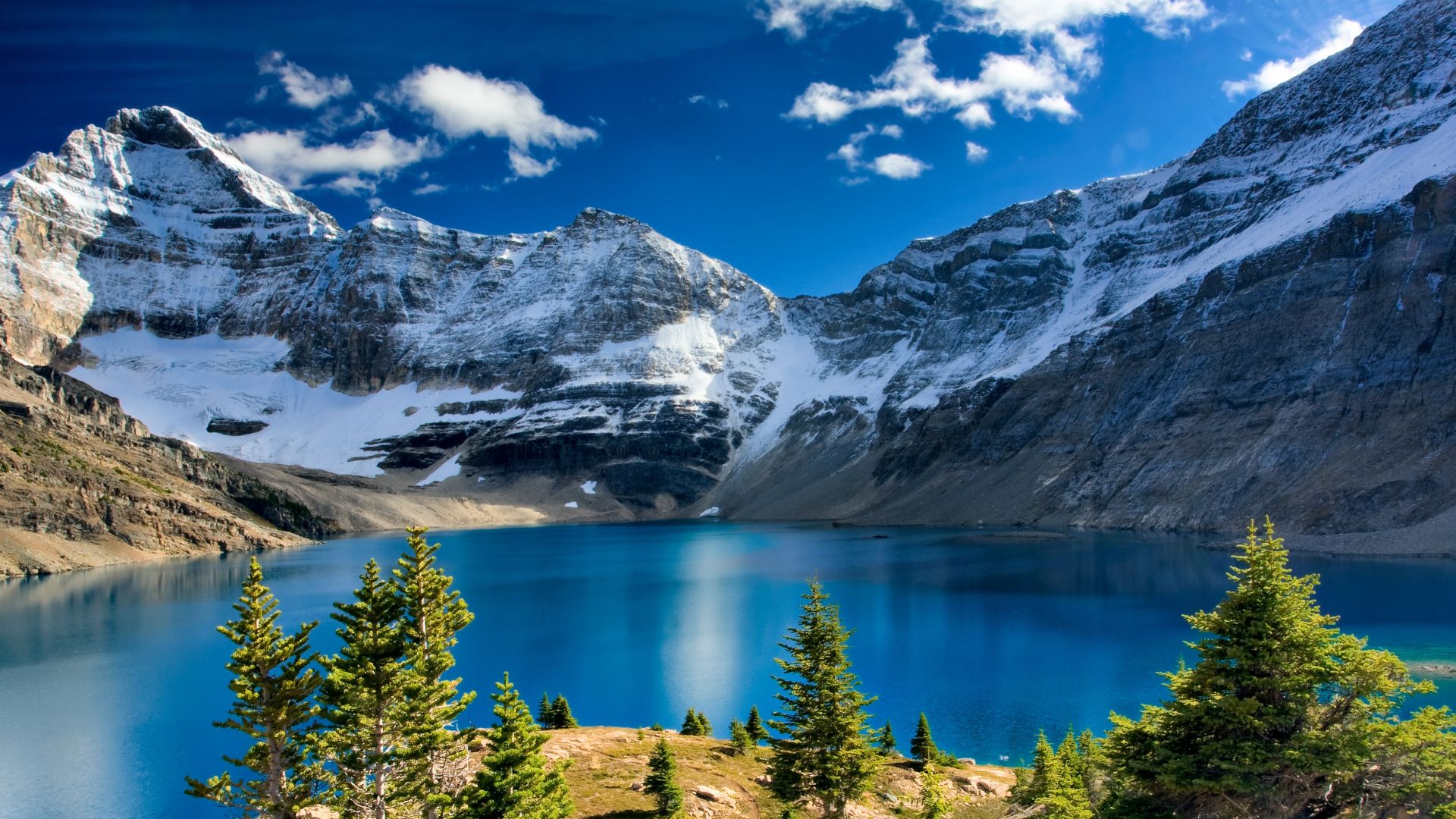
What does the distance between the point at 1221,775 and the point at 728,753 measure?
56.9 ft

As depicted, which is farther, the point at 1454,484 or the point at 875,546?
the point at 875,546

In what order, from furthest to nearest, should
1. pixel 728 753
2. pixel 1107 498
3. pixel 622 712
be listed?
pixel 1107 498
pixel 622 712
pixel 728 753

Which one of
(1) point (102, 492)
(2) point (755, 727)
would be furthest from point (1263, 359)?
(1) point (102, 492)

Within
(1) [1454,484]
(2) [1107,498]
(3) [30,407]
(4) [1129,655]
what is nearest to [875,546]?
(2) [1107,498]

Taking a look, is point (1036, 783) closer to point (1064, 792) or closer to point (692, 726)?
point (1064, 792)

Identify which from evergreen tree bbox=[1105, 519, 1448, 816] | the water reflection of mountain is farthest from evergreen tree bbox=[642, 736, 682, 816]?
the water reflection of mountain

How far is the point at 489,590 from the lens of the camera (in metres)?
89.2

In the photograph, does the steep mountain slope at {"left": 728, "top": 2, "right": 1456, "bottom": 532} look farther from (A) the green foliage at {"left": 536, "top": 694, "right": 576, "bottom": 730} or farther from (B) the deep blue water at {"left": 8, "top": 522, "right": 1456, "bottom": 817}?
(A) the green foliage at {"left": 536, "top": 694, "right": 576, "bottom": 730}

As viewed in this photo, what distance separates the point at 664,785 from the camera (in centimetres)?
2344

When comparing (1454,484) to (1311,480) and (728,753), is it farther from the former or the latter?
(728,753)

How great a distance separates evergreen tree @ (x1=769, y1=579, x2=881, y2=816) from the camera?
2416 cm

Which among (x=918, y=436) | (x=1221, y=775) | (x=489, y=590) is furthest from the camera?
(x=918, y=436)

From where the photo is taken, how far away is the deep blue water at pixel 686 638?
38750 millimetres

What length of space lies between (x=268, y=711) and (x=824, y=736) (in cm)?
1386
